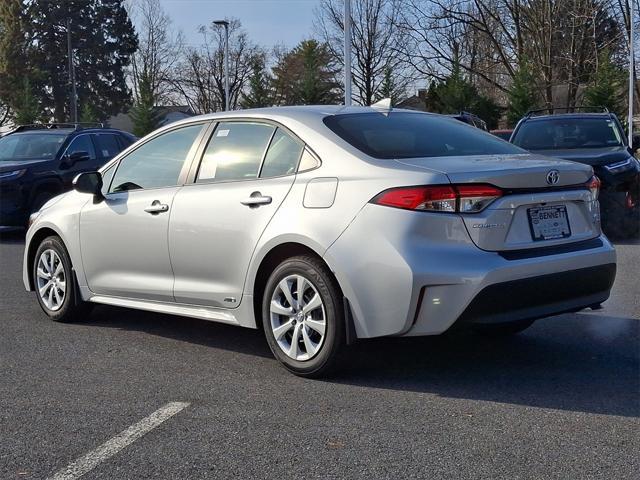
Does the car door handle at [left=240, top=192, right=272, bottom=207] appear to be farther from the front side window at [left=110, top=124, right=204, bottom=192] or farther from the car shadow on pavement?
the car shadow on pavement

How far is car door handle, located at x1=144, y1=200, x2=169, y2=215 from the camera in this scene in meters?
5.96

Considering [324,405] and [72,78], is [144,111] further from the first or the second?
[324,405]

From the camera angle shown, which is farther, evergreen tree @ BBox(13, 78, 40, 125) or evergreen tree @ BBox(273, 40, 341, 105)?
evergreen tree @ BBox(273, 40, 341, 105)

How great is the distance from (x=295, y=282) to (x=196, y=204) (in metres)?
0.98

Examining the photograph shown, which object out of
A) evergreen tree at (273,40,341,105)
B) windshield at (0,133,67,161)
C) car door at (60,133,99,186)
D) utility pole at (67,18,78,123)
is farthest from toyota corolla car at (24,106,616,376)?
utility pole at (67,18,78,123)

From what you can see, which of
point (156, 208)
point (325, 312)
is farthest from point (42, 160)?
point (325, 312)

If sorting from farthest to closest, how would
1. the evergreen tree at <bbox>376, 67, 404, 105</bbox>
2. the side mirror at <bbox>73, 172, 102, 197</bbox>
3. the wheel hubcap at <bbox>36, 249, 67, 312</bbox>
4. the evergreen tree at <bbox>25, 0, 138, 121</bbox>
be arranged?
the evergreen tree at <bbox>25, 0, 138, 121</bbox> → the evergreen tree at <bbox>376, 67, 404, 105</bbox> → the wheel hubcap at <bbox>36, 249, 67, 312</bbox> → the side mirror at <bbox>73, 172, 102, 197</bbox>

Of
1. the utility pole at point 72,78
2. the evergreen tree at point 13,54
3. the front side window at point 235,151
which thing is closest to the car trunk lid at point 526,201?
the front side window at point 235,151

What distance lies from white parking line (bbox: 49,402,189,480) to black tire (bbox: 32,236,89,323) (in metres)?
2.38

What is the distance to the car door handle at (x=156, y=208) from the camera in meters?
5.96

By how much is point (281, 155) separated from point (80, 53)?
6306cm

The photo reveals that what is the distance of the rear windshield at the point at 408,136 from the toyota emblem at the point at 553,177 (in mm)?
534

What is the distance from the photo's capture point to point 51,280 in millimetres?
7059

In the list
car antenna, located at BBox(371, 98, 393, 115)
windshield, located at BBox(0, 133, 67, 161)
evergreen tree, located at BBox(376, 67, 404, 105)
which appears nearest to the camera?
car antenna, located at BBox(371, 98, 393, 115)
